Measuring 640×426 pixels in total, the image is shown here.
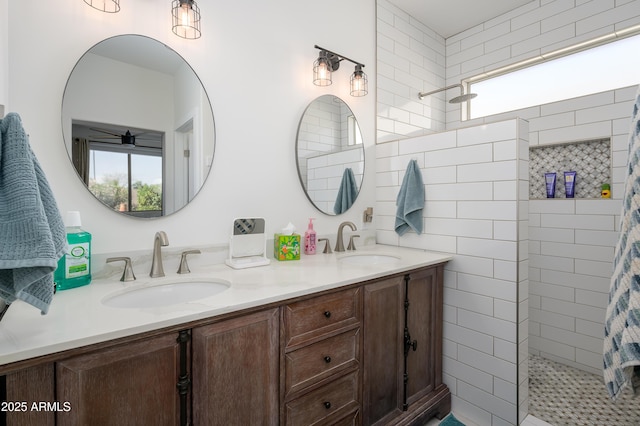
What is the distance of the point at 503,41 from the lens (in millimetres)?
2520

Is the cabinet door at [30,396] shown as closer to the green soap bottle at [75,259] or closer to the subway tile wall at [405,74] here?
the green soap bottle at [75,259]

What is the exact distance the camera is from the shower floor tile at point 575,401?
65.9 inches

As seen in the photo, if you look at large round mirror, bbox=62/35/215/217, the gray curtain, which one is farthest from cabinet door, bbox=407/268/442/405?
the gray curtain

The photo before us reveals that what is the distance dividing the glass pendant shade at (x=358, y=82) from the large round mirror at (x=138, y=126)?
1.06m

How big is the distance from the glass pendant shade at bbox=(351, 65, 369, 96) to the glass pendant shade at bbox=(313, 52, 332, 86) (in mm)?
237

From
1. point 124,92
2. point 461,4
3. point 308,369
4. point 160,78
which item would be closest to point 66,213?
point 124,92

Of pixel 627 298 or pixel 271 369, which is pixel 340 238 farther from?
pixel 627 298

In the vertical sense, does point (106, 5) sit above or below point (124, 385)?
above

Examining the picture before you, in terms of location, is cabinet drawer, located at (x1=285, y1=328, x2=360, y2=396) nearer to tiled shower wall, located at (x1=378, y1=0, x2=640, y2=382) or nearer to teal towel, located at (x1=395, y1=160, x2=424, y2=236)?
teal towel, located at (x1=395, y1=160, x2=424, y2=236)

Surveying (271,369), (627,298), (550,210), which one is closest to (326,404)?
(271,369)

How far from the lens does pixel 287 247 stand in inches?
64.7

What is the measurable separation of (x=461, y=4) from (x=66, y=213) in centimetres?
297

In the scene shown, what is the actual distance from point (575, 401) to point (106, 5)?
321 cm

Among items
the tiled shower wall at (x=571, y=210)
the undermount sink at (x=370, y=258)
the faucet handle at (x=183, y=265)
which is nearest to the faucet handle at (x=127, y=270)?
the faucet handle at (x=183, y=265)
